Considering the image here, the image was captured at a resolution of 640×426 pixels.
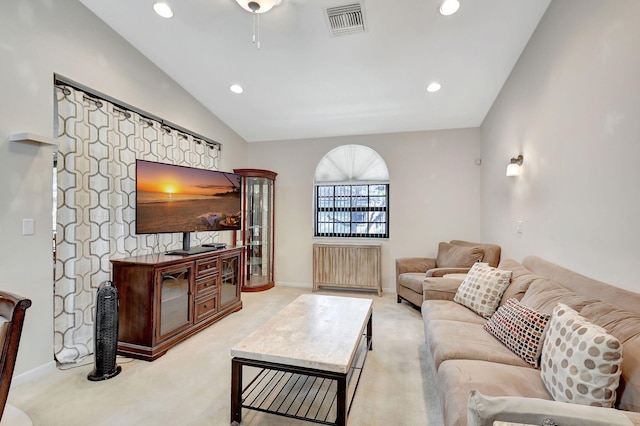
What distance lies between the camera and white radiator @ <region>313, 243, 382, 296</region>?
4.62m

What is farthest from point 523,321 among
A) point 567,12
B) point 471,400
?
point 567,12

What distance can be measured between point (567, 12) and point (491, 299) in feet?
6.93

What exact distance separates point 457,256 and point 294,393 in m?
2.69

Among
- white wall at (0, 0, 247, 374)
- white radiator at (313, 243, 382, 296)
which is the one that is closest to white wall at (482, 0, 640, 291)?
white radiator at (313, 243, 382, 296)

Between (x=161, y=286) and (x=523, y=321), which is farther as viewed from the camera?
(x=161, y=286)

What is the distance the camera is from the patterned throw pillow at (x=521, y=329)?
1.65 meters

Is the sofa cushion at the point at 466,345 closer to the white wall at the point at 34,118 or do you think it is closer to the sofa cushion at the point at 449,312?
the sofa cushion at the point at 449,312

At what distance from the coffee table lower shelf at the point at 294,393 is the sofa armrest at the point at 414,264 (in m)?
1.93

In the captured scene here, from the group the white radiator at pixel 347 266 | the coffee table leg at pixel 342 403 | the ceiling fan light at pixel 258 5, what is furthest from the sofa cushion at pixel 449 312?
Answer: the ceiling fan light at pixel 258 5

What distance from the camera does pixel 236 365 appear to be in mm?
1731

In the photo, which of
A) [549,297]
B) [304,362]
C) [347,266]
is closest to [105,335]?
[304,362]

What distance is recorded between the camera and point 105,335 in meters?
2.27

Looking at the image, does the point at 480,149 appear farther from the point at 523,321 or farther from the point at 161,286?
the point at 161,286

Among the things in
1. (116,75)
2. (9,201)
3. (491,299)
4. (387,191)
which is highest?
(116,75)
